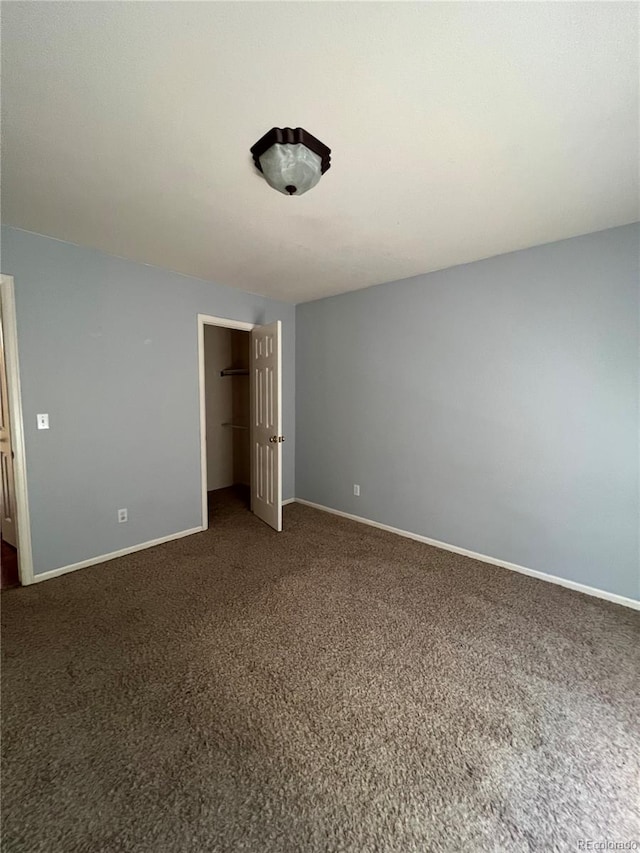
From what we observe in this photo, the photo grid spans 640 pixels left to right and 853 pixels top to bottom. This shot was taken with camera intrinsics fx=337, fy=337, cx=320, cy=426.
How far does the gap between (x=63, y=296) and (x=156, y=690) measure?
8.99ft

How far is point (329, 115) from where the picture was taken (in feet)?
4.44

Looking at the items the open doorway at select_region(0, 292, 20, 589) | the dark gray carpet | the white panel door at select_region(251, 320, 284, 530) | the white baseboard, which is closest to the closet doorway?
the white panel door at select_region(251, 320, 284, 530)

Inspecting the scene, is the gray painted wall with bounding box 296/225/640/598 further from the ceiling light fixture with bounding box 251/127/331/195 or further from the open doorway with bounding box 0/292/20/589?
the open doorway with bounding box 0/292/20/589

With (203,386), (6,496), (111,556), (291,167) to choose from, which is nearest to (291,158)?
(291,167)

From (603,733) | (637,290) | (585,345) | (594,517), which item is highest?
(637,290)

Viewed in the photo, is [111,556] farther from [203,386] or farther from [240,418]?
[240,418]

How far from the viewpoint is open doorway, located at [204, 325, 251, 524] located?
500 centimetres

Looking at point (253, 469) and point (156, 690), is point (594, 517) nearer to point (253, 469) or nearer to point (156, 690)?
point (156, 690)

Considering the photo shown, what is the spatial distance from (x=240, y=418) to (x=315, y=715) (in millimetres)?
4221

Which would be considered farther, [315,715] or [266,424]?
[266,424]

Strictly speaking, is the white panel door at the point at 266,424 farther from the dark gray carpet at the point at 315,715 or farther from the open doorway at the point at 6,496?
the open doorway at the point at 6,496

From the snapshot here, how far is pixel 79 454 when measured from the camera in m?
2.74

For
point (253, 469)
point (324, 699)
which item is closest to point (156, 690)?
point (324, 699)

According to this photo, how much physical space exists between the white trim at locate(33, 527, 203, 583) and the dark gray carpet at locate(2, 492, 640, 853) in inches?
4.1
